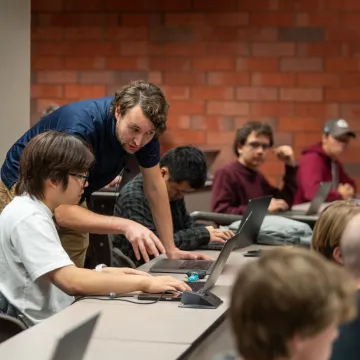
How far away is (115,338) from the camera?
219cm

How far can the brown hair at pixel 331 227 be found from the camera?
2.44 metres

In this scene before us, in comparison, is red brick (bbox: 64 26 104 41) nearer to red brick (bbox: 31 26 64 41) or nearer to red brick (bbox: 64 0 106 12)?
red brick (bbox: 31 26 64 41)

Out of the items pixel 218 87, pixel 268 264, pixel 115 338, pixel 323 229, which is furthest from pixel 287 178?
pixel 268 264

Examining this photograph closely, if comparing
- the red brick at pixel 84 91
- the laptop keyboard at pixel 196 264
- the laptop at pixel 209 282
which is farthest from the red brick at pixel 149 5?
the laptop at pixel 209 282

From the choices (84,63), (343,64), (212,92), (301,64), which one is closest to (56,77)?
(84,63)

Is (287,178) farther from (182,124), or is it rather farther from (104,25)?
(104,25)

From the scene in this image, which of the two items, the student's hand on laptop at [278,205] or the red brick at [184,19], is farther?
the red brick at [184,19]

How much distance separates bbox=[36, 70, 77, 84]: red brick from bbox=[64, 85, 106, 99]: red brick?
66mm

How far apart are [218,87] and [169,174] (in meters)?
3.97

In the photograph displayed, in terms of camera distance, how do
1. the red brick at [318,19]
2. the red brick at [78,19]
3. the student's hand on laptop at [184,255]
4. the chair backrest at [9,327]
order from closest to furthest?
the chair backrest at [9,327] → the student's hand on laptop at [184,255] → the red brick at [318,19] → the red brick at [78,19]

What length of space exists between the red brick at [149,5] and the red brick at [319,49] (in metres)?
1.11

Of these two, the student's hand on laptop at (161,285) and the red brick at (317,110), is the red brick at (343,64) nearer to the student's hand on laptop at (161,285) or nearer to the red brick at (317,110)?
the red brick at (317,110)

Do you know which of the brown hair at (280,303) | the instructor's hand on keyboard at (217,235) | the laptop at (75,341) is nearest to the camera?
the brown hair at (280,303)

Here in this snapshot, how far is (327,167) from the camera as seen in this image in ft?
22.0
